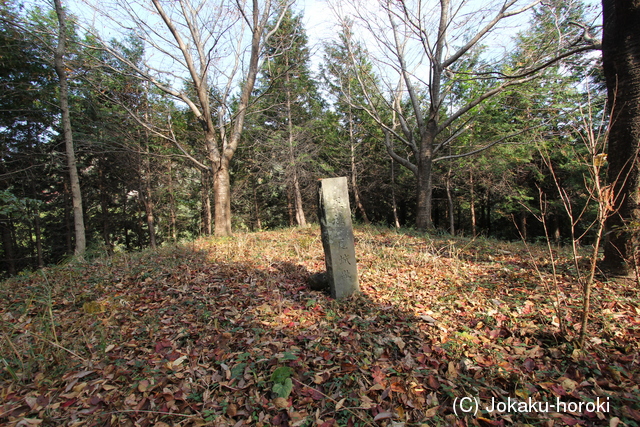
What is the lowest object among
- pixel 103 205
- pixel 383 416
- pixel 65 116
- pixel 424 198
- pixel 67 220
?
pixel 383 416

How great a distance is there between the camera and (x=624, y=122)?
11.5ft

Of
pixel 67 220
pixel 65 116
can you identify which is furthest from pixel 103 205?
pixel 65 116

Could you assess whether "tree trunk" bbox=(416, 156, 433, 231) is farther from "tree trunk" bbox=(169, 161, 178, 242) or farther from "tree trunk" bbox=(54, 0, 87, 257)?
"tree trunk" bbox=(169, 161, 178, 242)

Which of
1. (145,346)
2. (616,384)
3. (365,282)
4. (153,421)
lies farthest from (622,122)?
(145,346)

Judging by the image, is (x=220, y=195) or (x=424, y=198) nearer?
(x=220, y=195)

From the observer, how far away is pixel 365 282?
4.43 meters

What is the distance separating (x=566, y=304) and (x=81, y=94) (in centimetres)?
1747

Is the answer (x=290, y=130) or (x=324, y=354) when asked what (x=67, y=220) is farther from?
(x=324, y=354)

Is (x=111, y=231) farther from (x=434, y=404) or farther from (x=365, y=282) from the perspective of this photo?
(x=434, y=404)

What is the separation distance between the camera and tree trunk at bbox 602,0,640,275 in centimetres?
342

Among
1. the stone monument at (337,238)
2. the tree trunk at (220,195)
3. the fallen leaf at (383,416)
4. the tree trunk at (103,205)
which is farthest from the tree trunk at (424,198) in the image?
the tree trunk at (103,205)

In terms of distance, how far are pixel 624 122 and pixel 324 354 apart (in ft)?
16.1

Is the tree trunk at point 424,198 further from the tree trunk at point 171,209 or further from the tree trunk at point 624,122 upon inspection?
the tree trunk at point 171,209

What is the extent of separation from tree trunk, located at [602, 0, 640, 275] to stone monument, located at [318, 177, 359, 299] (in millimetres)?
3497
